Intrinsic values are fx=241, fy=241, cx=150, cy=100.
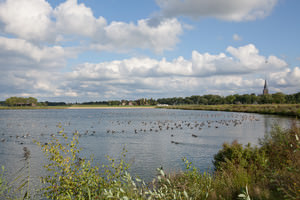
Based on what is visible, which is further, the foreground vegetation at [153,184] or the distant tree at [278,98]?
the distant tree at [278,98]

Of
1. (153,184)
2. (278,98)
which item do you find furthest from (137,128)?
(278,98)

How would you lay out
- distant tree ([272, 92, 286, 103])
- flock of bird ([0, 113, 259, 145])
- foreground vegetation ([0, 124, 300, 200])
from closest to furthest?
1. foreground vegetation ([0, 124, 300, 200])
2. flock of bird ([0, 113, 259, 145])
3. distant tree ([272, 92, 286, 103])

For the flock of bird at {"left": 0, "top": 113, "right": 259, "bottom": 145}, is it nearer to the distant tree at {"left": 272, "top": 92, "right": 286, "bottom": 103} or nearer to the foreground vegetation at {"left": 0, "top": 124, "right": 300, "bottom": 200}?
the foreground vegetation at {"left": 0, "top": 124, "right": 300, "bottom": 200}

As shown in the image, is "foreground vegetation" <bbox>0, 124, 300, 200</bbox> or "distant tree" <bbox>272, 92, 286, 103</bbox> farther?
"distant tree" <bbox>272, 92, 286, 103</bbox>

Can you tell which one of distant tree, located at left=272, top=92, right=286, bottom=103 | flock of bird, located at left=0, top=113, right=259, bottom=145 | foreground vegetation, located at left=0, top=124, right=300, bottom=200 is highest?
distant tree, located at left=272, top=92, right=286, bottom=103

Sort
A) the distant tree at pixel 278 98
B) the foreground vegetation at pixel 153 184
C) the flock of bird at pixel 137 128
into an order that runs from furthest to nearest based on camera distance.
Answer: the distant tree at pixel 278 98 < the flock of bird at pixel 137 128 < the foreground vegetation at pixel 153 184

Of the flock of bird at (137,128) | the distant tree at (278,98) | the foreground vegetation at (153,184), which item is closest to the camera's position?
the foreground vegetation at (153,184)

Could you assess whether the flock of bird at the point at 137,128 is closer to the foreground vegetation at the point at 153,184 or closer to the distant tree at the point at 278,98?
the foreground vegetation at the point at 153,184

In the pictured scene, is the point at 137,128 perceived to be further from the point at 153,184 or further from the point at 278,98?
the point at 278,98

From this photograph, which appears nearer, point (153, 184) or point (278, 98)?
point (153, 184)

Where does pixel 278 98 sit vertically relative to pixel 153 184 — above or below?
above

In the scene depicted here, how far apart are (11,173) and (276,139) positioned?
711 inches

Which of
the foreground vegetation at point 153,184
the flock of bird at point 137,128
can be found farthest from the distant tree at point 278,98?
the foreground vegetation at point 153,184

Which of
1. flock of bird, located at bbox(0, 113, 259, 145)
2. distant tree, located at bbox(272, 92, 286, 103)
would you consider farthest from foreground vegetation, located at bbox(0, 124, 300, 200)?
distant tree, located at bbox(272, 92, 286, 103)
